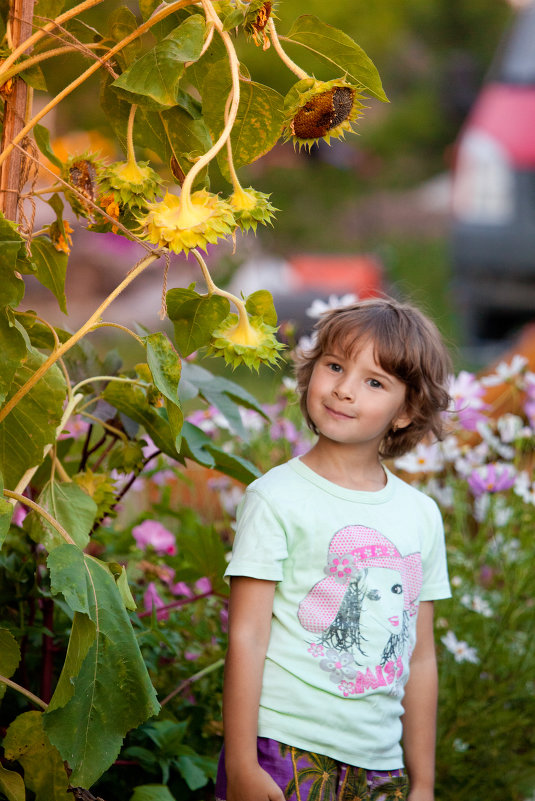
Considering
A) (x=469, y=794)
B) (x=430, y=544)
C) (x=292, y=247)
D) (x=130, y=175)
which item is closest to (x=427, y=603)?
(x=430, y=544)

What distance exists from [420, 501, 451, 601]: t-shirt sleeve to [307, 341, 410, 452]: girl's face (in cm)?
15

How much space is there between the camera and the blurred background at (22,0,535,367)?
21.9ft

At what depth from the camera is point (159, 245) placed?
95cm

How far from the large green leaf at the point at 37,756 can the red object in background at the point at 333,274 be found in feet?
19.2

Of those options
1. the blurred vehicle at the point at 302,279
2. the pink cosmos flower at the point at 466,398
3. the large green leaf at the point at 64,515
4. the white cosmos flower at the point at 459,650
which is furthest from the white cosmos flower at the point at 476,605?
the blurred vehicle at the point at 302,279

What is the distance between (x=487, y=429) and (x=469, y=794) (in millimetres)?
693

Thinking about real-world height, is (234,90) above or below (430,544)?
above

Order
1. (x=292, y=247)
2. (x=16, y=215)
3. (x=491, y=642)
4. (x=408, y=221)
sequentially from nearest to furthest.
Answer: (x=16, y=215) < (x=491, y=642) < (x=292, y=247) < (x=408, y=221)

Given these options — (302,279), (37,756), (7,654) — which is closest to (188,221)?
(7,654)

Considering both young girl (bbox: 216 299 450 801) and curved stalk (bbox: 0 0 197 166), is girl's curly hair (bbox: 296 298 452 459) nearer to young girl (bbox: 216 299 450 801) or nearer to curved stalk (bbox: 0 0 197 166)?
young girl (bbox: 216 299 450 801)

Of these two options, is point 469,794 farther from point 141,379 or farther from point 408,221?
point 408,221

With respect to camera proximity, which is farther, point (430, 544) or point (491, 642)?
point (491, 642)

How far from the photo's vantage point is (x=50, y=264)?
1234mm

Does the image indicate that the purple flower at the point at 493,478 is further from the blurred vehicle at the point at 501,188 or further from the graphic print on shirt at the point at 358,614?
the blurred vehicle at the point at 501,188
